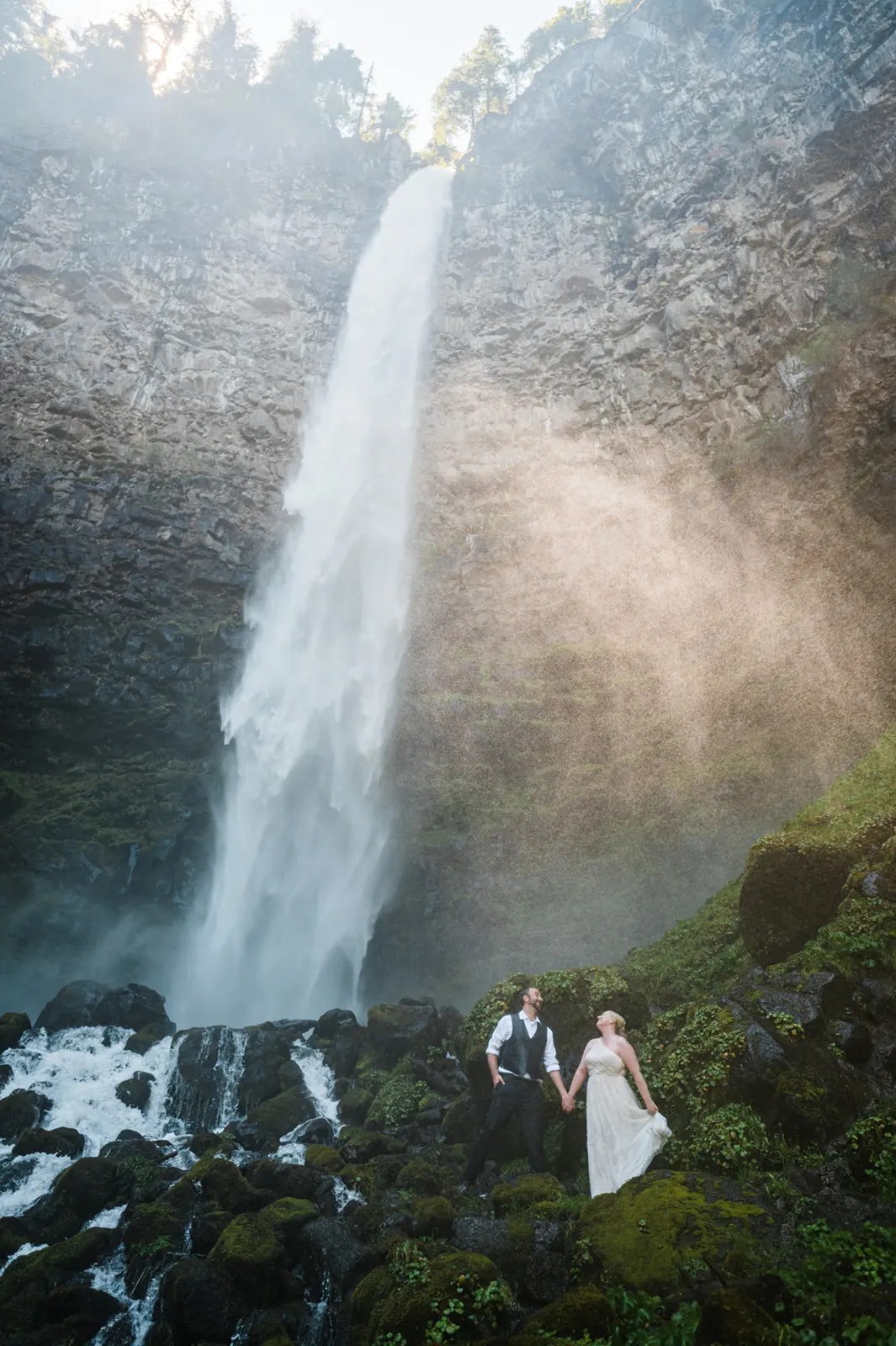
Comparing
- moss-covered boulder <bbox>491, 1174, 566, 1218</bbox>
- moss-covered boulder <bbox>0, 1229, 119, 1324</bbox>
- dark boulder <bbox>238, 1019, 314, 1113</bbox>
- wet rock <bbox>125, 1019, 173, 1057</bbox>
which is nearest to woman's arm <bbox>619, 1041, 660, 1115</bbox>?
moss-covered boulder <bbox>491, 1174, 566, 1218</bbox>

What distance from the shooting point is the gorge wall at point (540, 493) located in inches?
722

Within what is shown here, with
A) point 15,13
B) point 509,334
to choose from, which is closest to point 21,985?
point 509,334

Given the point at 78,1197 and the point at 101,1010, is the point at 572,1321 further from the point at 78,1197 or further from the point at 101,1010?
the point at 101,1010

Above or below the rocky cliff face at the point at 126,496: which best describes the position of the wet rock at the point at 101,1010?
below

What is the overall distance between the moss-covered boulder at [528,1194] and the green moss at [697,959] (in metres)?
3.22

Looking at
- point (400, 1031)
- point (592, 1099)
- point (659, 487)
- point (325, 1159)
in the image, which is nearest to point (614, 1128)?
point (592, 1099)

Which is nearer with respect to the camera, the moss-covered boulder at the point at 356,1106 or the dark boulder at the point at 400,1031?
the moss-covered boulder at the point at 356,1106

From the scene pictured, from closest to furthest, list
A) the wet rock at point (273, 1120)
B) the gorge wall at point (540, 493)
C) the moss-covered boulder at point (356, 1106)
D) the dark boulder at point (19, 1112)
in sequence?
the wet rock at point (273, 1120) → the dark boulder at point (19, 1112) → the moss-covered boulder at point (356, 1106) → the gorge wall at point (540, 493)

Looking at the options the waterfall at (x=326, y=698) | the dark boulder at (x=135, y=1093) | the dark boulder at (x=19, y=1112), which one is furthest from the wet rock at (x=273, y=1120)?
the waterfall at (x=326, y=698)

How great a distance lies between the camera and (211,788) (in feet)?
76.0

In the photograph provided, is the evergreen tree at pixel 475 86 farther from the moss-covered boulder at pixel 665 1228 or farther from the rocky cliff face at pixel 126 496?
the moss-covered boulder at pixel 665 1228

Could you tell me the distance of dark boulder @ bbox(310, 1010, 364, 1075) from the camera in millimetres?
13109

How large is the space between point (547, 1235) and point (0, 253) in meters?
36.6

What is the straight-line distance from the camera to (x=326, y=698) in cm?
2511
